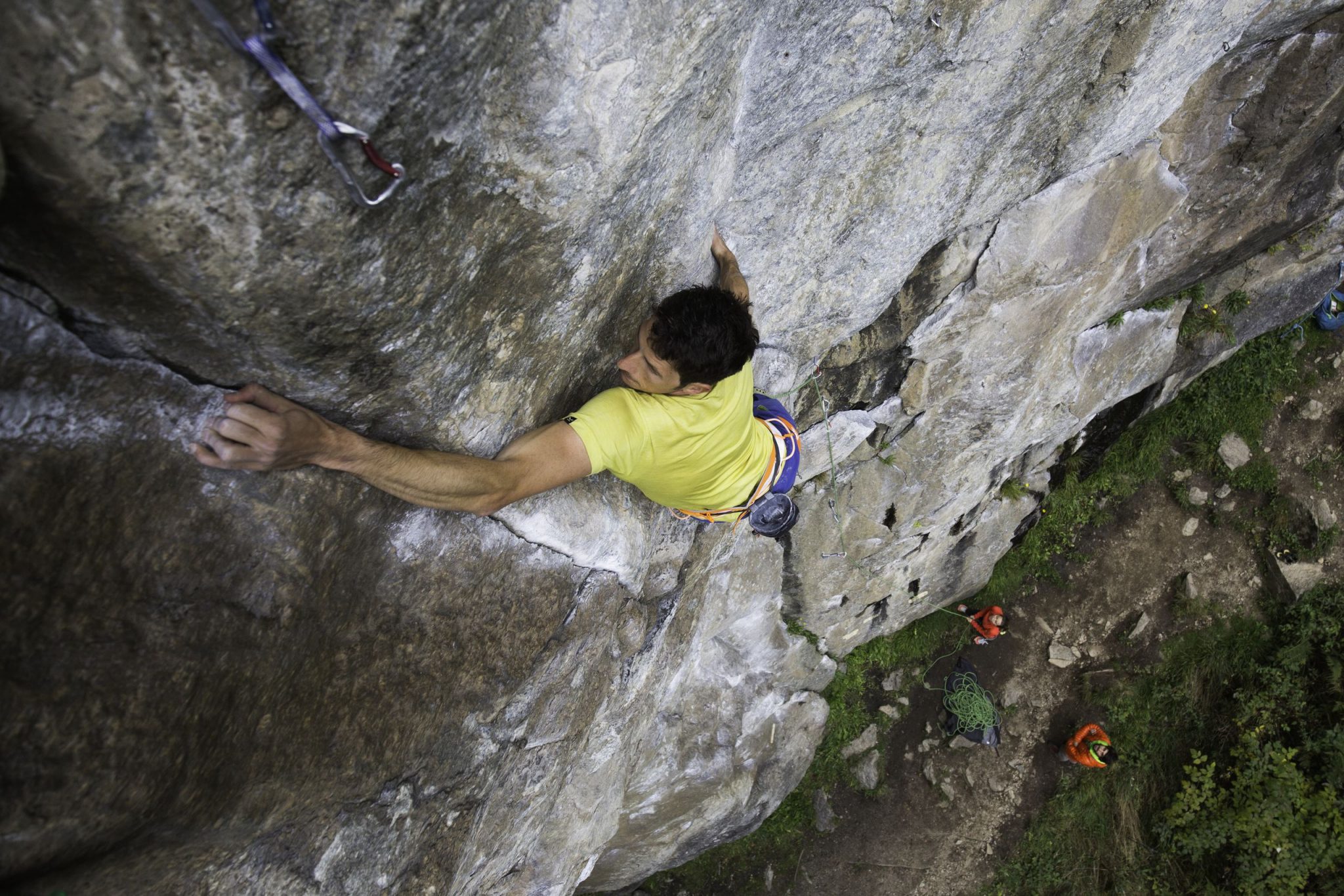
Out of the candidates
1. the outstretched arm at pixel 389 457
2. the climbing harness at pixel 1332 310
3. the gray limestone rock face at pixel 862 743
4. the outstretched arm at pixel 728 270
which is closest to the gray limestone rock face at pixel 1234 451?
the climbing harness at pixel 1332 310

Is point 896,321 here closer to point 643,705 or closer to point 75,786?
point 643,705

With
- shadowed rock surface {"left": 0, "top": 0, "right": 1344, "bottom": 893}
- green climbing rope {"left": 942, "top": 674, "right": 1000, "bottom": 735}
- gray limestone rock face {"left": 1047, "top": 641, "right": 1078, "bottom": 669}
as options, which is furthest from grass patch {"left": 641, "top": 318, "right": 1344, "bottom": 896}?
shadowed rock surface {"left": 0, "top": 0, "right": 1344, "bottom": 893}

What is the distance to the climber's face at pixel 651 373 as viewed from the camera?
9.53 feet

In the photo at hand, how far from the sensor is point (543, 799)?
3.78 m

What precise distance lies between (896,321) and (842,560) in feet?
7.24

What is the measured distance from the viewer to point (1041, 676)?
7.70 meters

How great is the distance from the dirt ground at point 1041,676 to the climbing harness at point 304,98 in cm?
720

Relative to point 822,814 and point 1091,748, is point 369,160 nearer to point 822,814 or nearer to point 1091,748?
point 822,814

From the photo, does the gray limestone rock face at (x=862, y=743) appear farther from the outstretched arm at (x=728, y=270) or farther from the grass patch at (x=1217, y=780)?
the outstretched arm at (x=728, y=270)

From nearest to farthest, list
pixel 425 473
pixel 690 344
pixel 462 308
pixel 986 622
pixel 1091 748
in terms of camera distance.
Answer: pixel 462 308 → pixel 425 473 → pixel 690 344 → pixel 1091 748 → pixel 986 622

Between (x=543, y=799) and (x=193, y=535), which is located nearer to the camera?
(x=193, y=535)

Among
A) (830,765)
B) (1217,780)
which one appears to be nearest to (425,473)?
(830,765)

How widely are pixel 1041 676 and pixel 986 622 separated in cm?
75

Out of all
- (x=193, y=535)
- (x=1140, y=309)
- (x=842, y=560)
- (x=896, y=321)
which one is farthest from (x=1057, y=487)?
(x=193, y=535)
